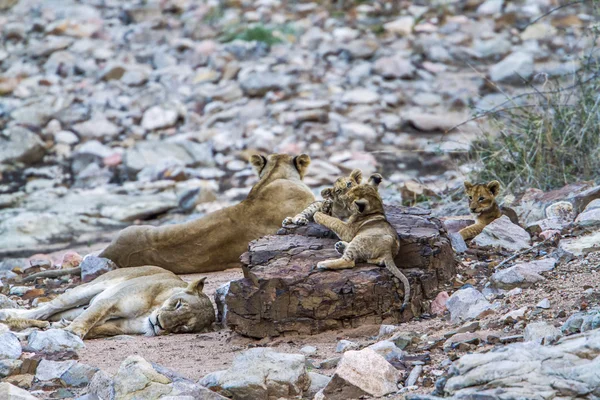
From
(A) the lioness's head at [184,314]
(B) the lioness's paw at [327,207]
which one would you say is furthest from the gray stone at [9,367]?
(B) the lioness's paw at [327,207]

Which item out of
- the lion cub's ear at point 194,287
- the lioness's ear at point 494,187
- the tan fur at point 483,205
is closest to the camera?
the lion cub's ear at point 194,287

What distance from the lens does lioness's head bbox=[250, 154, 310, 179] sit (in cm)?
923

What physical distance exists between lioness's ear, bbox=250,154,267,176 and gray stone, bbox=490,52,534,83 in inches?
313

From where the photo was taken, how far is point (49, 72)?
17.9 m

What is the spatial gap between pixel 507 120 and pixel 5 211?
6.93 meters

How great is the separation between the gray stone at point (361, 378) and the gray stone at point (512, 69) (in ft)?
38.5

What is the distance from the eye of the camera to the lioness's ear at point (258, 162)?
30.4ft

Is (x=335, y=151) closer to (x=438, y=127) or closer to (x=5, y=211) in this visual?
(x=438, y=127)

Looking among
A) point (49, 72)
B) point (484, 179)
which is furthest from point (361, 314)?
point (49, 72)

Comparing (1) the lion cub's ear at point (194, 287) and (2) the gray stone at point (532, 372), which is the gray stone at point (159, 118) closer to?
(1) the lion cub's ear at point (194, 287)

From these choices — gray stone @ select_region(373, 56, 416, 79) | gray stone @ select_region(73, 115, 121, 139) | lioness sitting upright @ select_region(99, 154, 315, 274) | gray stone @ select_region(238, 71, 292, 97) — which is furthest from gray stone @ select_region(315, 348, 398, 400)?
gray stone @ select_region(373, 56, 416, 79)

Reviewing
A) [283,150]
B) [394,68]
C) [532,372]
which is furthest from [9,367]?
[394,68]

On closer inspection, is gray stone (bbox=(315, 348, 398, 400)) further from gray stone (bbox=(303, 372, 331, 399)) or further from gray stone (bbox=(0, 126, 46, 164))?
gray stone (bbox=(0, 126, 46, 164))

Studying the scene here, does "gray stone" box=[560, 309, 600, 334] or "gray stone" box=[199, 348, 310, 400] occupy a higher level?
"gray stone" box=[560, 309, 600, 334]
